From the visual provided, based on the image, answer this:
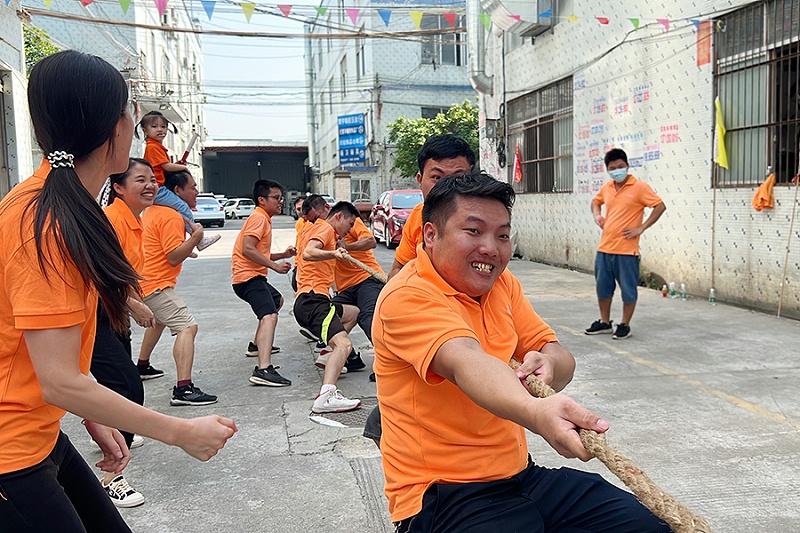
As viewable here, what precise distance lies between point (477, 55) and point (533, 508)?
1434 cm

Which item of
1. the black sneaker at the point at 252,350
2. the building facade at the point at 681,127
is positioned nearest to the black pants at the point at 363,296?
the black sneaker at the point at 252,350

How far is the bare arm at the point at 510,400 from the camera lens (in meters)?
1.44

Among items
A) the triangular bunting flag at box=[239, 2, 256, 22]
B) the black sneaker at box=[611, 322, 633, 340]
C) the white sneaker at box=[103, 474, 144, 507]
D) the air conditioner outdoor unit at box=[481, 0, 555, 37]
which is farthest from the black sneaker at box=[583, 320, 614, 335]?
the air conditioner outdoor unit at box=[481, 0, 555, 37]

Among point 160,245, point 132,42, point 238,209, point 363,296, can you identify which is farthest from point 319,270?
point 238,209

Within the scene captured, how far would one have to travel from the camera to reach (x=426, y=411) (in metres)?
1.87

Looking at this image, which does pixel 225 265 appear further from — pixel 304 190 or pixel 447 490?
pixel 304 190

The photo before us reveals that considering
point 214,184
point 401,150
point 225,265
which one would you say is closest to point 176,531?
point 225,265

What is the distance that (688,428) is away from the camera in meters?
4.08

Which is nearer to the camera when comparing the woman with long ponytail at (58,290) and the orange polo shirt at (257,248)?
the woman with long ponytail at (58,290)

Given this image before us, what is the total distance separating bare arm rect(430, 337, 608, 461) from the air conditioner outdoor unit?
11039 mm

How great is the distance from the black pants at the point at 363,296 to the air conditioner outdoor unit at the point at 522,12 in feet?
25.3

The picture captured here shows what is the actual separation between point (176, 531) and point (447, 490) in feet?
5.66

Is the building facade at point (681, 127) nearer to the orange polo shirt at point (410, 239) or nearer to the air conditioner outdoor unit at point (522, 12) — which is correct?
the air conditioner outdoor unit at point (522, 12)

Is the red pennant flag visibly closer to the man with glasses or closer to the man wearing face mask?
the man wearing face mask
